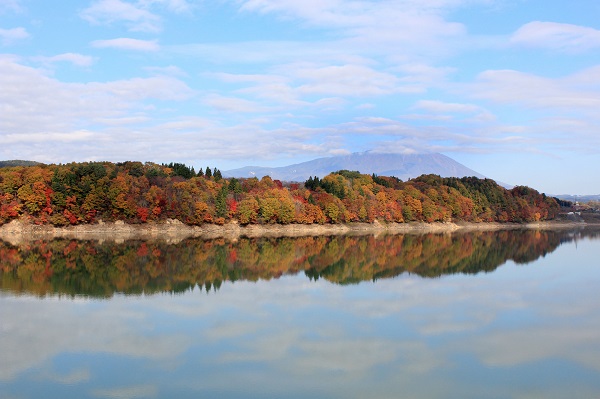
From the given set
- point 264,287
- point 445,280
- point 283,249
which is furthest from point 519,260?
point 264,287

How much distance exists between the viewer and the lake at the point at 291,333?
16938 mm

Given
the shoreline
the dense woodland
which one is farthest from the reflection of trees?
the dense woodland

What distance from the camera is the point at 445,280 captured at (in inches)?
1570

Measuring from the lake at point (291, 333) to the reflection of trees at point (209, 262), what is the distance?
11.5 inches

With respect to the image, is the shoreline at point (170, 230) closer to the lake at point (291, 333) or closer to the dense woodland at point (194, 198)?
Answer: the dense woodland at point (194, 198)

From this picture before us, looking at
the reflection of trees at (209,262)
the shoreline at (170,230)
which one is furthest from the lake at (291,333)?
the shoreline at (170,230)

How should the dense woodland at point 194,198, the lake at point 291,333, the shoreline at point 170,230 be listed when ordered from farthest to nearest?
the dense woodland at point 194,198 → the shoreline at point 170,230 → the lake at point 291,333

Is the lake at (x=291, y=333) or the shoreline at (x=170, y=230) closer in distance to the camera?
the lake at (x=291, y=333)

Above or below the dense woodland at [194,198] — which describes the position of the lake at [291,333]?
below

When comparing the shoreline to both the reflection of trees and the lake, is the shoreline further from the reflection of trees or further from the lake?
the lake

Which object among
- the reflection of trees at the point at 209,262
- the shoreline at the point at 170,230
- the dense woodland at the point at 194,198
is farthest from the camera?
the dense woodland at the point at 194,198

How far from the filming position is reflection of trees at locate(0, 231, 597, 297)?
3571cm

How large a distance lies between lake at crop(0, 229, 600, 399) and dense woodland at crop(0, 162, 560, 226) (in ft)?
100

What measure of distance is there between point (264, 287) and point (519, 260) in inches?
1176
